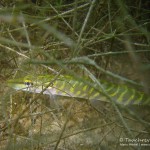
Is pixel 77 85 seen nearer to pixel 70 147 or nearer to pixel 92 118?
pixel 92 118

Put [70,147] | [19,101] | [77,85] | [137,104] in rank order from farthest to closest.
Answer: [77,85] → [137,104] → [19,101] → [70,147]

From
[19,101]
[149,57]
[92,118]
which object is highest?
[149,57]

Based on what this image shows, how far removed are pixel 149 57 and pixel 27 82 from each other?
2297mm

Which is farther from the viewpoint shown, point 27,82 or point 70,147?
point 27,82

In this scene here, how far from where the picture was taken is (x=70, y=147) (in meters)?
2.88

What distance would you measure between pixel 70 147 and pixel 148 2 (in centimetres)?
322

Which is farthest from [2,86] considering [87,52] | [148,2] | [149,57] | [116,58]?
[148,2]

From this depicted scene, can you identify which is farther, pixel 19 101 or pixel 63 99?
pixel 63 99

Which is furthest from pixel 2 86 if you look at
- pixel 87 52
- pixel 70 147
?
pixel 87 52

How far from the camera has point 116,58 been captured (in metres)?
4.51

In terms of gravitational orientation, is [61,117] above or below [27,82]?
below

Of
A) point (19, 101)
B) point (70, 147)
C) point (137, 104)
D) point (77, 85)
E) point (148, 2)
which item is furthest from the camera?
point (148, 2)

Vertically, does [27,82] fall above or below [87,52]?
below

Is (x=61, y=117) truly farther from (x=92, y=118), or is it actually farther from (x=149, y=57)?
(x=149, y=57)
